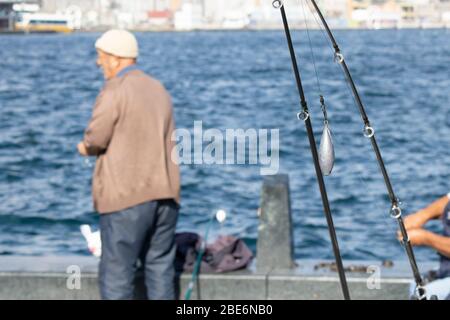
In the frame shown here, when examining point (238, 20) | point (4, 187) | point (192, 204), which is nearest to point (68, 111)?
point (4, 187)

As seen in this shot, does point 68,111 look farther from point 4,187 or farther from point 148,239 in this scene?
point 148,239

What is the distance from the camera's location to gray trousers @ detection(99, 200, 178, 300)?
254 inches

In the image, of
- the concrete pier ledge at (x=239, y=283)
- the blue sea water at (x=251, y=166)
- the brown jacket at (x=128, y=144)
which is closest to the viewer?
the brown jacket at (x=128, y=144)

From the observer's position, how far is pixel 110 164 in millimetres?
6473

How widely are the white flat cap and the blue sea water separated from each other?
266 inches

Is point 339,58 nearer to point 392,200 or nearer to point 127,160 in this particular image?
point 392,200

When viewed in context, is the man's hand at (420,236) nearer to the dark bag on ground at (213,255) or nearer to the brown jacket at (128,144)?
the brown jacket at (128,144)

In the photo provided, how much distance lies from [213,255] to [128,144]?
4.16ft

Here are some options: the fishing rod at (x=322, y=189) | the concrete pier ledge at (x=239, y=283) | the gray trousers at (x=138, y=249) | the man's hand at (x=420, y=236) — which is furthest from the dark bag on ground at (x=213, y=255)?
the fishing rod at (x=322, y=189)

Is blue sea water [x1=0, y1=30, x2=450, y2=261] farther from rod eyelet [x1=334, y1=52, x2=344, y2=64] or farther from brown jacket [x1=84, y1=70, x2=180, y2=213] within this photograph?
rod eyelet [x1=334, y1=52, x2=344, y2=64]

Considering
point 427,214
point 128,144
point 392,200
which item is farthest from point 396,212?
point 128,144

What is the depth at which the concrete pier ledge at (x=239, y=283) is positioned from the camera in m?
7.09

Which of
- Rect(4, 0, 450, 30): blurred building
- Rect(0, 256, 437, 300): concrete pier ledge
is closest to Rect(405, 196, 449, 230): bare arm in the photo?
Rect(0, 256, 437, 300): concrete pier ledge

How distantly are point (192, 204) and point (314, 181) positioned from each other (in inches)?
101
